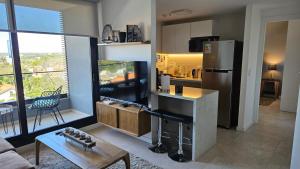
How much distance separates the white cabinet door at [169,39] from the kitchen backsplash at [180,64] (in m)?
0.29

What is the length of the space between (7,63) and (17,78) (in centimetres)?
38

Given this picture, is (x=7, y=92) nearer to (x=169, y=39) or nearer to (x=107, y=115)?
(x=107, y=115)

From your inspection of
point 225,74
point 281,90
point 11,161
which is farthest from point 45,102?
point 281,90

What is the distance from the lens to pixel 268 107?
18.3 feet

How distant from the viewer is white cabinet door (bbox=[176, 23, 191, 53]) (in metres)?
4.77

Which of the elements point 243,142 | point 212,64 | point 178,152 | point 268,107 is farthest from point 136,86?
point 268,107

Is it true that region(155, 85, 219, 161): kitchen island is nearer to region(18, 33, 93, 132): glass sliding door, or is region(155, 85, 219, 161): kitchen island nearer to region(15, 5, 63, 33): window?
region(18, 33, 93, 132): glass sliding door

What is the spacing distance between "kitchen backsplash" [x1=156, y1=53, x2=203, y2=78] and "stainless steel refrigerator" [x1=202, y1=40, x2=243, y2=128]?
0.86m

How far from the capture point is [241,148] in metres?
3.17

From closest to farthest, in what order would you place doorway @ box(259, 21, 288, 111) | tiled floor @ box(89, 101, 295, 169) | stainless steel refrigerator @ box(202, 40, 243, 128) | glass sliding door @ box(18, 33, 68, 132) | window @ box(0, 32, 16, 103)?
tiled floor @ box(89, 101, 295, 169) → window @ box(0, 32, 16, 103) → stainless steel refrigerator @ box(202, 40, 243, 128) → glass sliding door @ box(18, 33, 68, 132) → doorway @ box(259, 21, 288, 111)

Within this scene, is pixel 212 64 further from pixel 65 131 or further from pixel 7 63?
pixel 7 63

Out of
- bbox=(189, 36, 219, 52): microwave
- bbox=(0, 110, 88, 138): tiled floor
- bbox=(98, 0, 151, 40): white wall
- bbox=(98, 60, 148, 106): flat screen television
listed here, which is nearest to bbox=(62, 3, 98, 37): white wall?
bbox=(98, 0, 151, 40): white wall

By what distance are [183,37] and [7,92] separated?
388 cm

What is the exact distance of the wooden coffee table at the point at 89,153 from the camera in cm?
194
